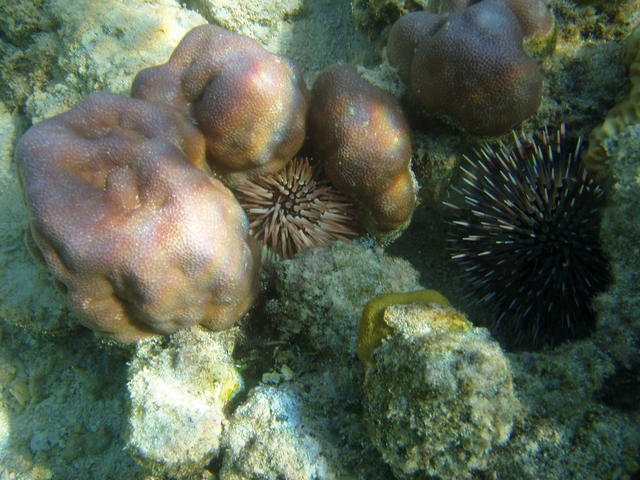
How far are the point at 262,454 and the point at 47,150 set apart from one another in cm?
250

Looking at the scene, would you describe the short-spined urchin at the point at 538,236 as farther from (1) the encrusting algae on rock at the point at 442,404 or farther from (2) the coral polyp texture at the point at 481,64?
(1) the encrusting algae on rock at the point at 442,404

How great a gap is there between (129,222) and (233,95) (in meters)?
1.26

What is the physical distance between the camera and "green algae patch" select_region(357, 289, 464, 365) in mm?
2453

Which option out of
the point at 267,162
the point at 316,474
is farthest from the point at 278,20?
the point at 316,474

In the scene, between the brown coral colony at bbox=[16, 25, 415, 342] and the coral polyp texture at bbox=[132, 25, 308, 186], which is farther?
the coral polyp texture at bbox=[132, 25, 308, 186]

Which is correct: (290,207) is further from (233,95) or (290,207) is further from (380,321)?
(380,321)

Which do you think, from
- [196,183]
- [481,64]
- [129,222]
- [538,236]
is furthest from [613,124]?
[129,222]

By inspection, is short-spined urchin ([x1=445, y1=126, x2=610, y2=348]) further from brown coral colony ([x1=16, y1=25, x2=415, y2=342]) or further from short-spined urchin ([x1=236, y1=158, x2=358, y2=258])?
short-spined urchin ([x1=236, y1=158, x2=358, y2=258])

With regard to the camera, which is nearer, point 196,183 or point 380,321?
point 380,321

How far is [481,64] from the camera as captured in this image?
303cm

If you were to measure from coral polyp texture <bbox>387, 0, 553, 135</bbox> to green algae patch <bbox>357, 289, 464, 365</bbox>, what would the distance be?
5.35 feet

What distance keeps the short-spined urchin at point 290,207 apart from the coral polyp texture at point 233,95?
0.19m

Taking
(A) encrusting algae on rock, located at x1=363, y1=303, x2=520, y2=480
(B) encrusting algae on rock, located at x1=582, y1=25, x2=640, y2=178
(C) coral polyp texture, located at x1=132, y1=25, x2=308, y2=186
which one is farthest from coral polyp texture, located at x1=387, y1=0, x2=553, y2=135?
(A) encrusting algae on rock, located at x1=363, y1=303, x2=520, y2=480

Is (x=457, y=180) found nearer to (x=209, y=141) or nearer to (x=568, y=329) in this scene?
(x=568, y=329)
